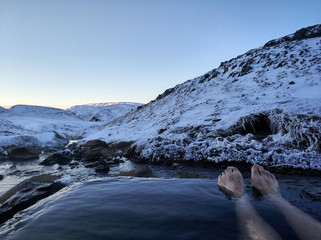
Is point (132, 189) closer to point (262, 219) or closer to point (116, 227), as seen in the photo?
point (116, 227)

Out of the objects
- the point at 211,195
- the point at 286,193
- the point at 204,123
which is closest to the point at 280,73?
the point at 204,123

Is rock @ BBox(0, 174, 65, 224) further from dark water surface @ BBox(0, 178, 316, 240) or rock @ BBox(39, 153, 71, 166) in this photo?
rock @ BBox(39, 153, 71, 166)

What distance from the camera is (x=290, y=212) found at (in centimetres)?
269

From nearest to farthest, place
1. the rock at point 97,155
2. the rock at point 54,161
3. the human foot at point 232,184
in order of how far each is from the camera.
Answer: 1. the human foot at point 232,184
2. the rock at point 54,161
3. the rock at point 97,155

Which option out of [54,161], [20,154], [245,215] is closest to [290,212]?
[245,215]

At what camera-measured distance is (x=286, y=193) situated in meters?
4.05

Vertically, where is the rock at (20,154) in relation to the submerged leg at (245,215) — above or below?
below

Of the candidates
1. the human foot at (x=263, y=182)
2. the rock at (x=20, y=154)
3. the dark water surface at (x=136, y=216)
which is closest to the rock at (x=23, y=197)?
the dark water surface at (x=136, y=216)

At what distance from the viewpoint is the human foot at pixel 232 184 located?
368 cm

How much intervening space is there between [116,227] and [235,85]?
65.4 feet

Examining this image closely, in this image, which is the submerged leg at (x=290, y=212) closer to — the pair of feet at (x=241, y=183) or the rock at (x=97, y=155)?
the pair of feet at (x=241, y=183)

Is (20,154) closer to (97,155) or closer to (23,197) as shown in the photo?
(97,155)

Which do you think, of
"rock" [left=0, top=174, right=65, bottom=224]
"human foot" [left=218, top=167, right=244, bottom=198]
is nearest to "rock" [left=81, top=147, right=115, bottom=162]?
"rock" [left=0, top=174, right=65, bottom=224]

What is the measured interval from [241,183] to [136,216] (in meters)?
2.55
